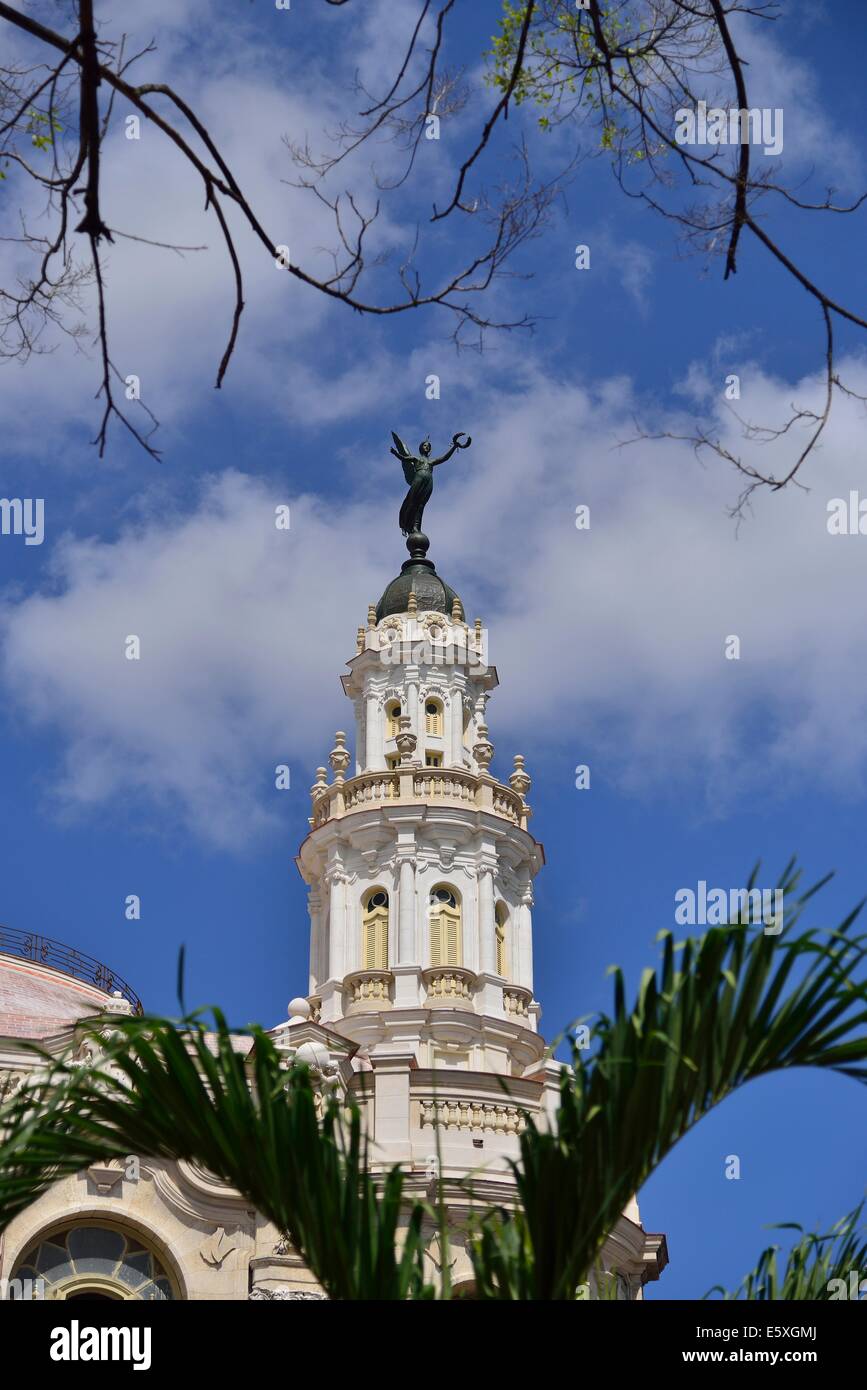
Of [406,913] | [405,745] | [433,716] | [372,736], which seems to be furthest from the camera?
[433,716]

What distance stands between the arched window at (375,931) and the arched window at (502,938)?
8.95 ft

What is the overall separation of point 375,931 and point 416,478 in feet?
48.4

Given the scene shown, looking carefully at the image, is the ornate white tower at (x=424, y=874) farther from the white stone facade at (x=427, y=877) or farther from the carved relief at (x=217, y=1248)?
the carved relief at (x=217, y=1248)

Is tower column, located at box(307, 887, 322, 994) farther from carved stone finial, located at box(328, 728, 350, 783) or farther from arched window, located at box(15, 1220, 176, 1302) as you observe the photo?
arched window, located at box(15, 1220, 176, 1302)

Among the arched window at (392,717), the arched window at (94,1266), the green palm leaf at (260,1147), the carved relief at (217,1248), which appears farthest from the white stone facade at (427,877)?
the green palm leaf at (260,1147)

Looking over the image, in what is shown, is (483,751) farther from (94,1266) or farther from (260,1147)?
(260,1147)

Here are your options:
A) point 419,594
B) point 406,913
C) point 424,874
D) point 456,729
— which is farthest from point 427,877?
point 419,594

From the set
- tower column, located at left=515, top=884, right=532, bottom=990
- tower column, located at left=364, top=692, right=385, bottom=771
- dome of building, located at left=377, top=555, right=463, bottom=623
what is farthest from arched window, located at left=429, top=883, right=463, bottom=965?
dome of building, located at left=377, top=555, right=463, bottom=623

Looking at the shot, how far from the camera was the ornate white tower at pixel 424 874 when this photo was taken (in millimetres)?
41812

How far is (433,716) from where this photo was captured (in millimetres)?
46938

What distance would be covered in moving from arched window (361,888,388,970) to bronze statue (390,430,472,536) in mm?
12371
